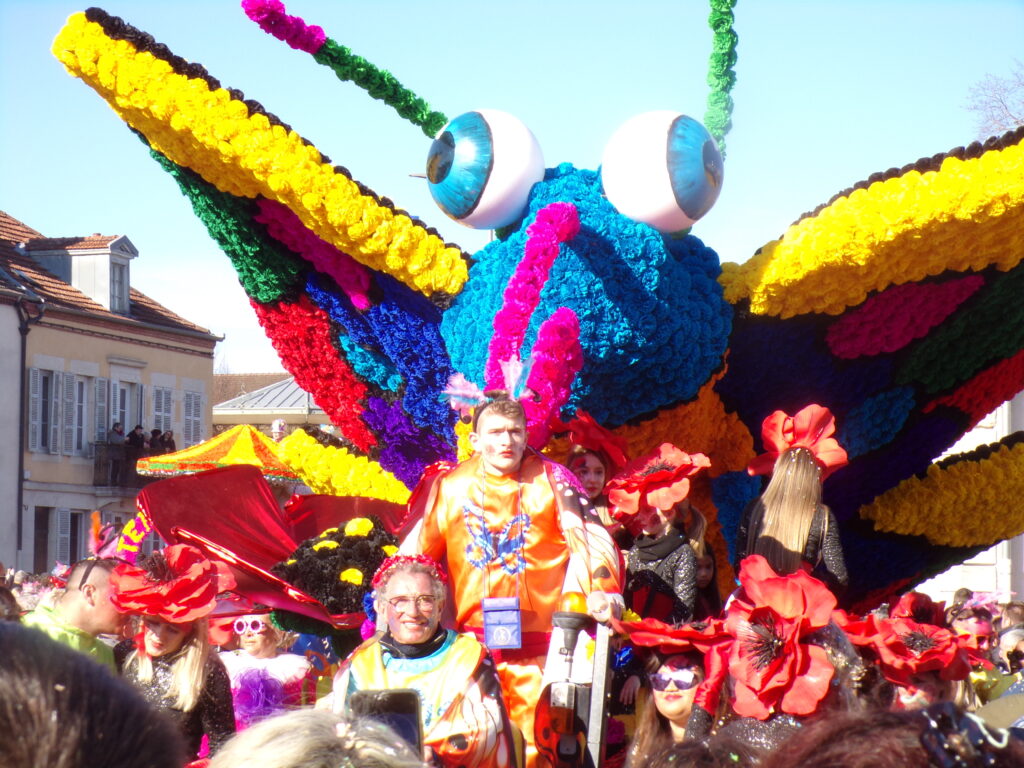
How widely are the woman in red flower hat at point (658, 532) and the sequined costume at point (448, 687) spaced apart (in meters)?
1.34

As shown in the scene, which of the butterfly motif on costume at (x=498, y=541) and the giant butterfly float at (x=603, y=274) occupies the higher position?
the giant butterfly float at (x=603, y=274)

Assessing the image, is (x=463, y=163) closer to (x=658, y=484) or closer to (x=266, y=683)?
(x=658, y=484)

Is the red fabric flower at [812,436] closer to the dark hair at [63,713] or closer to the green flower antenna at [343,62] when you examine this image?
the green flower antenna at [343,62]

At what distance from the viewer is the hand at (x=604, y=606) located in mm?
4203

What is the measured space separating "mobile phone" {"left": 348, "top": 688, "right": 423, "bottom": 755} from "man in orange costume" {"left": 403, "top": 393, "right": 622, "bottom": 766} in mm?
1869

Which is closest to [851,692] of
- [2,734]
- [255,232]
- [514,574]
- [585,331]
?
[514,574]

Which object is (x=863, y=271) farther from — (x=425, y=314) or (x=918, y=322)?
(x=425, y=314)

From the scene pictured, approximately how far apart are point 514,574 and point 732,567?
1816 millimetres

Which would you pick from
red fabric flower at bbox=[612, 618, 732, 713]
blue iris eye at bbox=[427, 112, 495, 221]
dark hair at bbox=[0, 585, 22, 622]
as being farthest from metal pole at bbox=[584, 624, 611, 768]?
dark hair at bbox=[0, 585, 22, 622]

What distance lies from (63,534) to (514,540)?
23.8m

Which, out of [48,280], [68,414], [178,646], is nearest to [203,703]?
[178,646]

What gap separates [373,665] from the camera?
375cm

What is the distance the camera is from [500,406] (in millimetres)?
4617

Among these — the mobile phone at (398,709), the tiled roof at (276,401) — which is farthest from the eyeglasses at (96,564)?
the tiled roof at (276,401)
